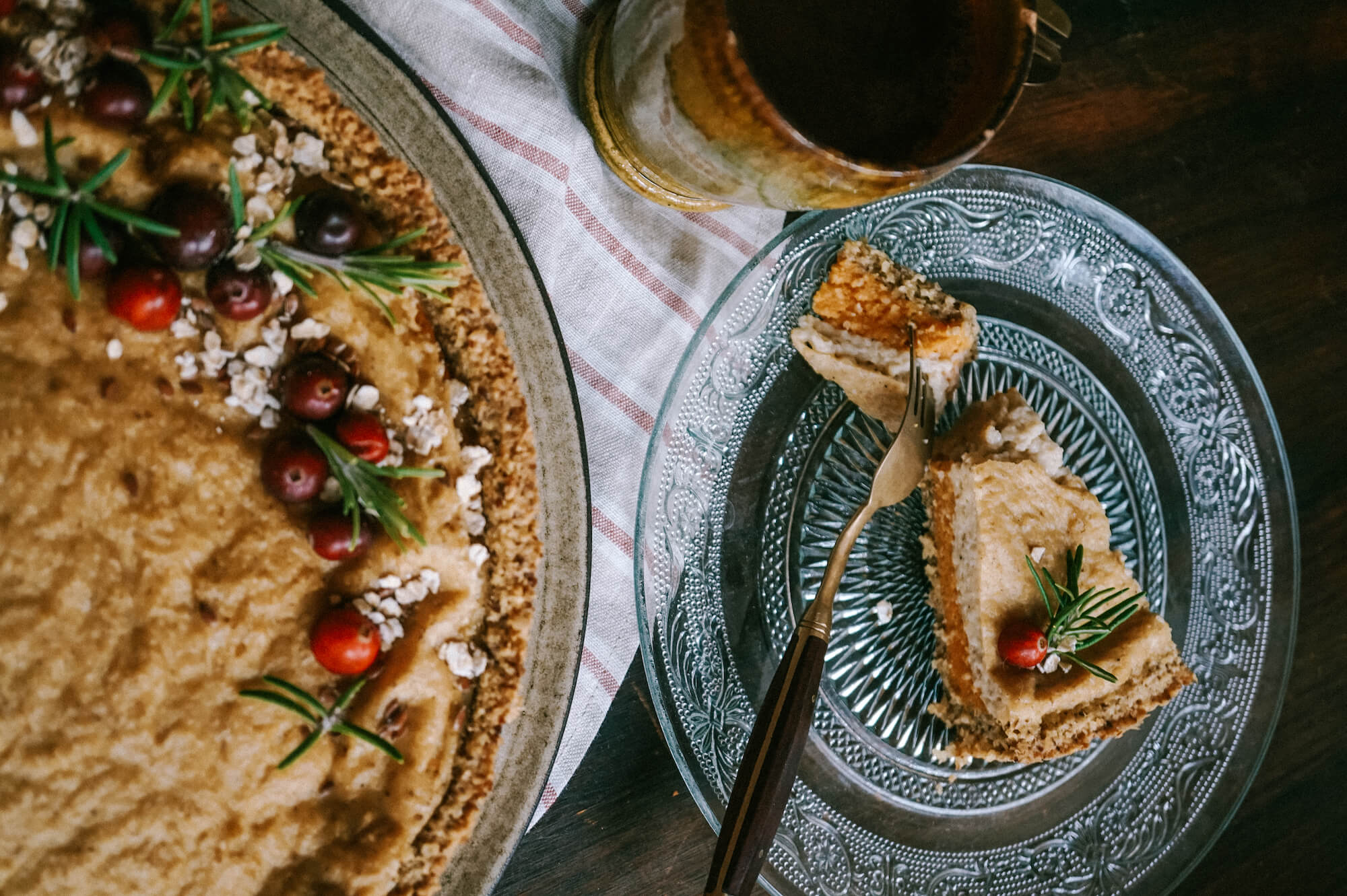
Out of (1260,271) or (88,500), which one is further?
(1260,271)

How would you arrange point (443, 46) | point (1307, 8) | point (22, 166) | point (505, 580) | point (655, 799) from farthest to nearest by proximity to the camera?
1. point (1307, 8)
2. point (655, 799)
3. point (443, 46)
4. point (505, 580)
5. point (22, 166)

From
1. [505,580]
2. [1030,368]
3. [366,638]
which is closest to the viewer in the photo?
[366,638]

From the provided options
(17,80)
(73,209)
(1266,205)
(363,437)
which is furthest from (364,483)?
(1266,205)

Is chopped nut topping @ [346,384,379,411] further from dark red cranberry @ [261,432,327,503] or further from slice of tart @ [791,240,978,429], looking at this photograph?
slice of tart @ [791,240,978,429]

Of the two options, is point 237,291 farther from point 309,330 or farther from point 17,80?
point 17,80

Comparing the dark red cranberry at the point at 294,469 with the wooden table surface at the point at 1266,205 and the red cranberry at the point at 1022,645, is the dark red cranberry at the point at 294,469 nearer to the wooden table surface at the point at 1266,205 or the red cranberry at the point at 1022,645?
the red cranberry at the point at 1022,645

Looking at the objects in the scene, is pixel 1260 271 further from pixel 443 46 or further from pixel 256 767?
pixel 256 767

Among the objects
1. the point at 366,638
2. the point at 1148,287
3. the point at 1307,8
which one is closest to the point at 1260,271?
the point at 1148,287
